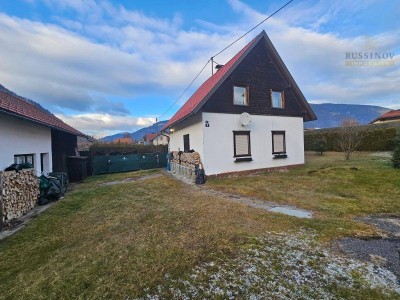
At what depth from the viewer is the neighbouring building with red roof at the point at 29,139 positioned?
280 inches

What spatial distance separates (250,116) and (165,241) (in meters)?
9.91

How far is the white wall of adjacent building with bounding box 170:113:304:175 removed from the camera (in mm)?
11305

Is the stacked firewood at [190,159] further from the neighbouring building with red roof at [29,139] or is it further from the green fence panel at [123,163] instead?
the green fence panel at [123,163]

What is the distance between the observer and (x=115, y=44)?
13.8 metres

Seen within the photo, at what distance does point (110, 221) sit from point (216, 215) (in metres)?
2.93

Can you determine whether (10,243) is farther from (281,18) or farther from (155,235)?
(281,18)

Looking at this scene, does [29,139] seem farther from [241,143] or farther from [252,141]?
[252,141]

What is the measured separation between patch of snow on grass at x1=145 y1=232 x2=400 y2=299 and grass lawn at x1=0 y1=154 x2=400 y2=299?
0.03m

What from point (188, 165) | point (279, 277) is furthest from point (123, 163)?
A: point (279, 277)

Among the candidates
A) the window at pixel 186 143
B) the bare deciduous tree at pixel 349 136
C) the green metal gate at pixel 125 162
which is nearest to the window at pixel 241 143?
the window at pixel 186 143

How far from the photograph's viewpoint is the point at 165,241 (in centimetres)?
425

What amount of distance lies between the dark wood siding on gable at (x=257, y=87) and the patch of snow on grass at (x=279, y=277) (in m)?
8.65

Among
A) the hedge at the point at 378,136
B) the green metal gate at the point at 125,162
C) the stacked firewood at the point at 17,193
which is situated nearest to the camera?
the stacked firewood at the point at 17,193

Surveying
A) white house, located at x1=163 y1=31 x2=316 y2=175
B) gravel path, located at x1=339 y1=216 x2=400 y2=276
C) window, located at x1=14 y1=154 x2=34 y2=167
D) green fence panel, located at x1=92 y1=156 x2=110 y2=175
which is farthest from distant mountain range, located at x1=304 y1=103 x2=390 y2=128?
window, located at x1=14 y1=154 x2=34 y2=167
